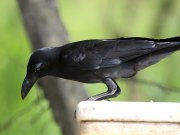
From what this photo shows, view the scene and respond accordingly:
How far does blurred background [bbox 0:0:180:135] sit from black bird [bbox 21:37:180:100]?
1.75m

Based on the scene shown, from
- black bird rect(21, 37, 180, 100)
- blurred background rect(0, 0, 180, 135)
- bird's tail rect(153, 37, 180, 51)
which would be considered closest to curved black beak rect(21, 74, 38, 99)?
black bird rect(21, 37, 180, 100)

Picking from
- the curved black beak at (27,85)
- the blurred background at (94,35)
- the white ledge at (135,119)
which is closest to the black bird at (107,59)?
the curved black beak at (27,85)

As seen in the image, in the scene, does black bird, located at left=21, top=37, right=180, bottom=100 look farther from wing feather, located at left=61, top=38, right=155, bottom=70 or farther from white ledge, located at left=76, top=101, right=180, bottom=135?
white ledge, located at left=76, top=101, right=180, bottom=135

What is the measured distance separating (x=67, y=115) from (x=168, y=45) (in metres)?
1.23

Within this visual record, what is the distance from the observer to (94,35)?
12.8 feet

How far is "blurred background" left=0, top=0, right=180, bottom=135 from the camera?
3502 millimetres

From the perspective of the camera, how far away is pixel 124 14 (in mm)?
3895

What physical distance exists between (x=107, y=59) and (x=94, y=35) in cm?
228

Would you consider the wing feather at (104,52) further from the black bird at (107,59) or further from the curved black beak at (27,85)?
the curved black beak at (27,85)

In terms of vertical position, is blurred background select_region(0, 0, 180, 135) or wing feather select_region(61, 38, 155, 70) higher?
wing feather select_region(61, 38, 155, 70)

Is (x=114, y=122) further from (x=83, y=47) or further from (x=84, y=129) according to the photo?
(x=83, y=47)

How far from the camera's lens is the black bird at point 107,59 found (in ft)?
5.25

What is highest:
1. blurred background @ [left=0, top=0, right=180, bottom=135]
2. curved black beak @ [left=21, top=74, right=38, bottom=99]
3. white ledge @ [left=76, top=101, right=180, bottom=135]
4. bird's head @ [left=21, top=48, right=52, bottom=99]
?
white ledge @ [left=76, top=101, right=180, bottom=135]

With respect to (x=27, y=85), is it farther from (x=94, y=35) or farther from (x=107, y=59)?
(x=94, y=35)
